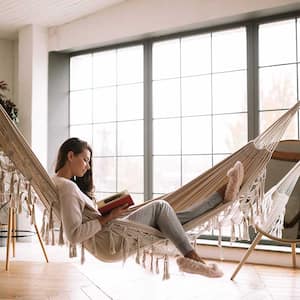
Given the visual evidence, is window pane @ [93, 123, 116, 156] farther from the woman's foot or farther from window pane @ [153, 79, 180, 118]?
the woman's foot

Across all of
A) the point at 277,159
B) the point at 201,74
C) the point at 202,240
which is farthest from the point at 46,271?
the point at 201,74

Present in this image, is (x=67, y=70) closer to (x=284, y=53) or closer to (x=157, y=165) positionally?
(x=157, y=165)

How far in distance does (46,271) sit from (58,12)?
264 centimetres

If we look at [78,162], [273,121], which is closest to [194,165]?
[273,121]

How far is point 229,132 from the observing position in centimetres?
466

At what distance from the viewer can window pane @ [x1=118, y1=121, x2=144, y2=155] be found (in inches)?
205

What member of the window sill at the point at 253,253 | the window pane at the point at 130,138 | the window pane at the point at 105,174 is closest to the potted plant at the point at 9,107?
the window pane at the point at 105,174

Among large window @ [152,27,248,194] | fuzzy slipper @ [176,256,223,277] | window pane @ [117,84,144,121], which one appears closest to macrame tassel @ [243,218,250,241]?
fuzzy slipper @ [176,256,223,277]

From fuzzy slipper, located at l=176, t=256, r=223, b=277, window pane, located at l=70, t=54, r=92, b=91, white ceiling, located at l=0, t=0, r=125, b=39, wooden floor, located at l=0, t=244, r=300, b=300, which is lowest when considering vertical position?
wooden floor, located at l=0, t=244, r=300, b=300

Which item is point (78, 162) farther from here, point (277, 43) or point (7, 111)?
point (7, 111)

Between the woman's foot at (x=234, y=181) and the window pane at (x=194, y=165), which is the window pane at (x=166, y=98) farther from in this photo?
the woman's foot at (x=234, y=181)

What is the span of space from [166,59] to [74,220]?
293 centimetres

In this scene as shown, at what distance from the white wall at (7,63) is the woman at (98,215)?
345cm

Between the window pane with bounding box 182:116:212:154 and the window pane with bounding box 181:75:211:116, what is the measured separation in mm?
74
